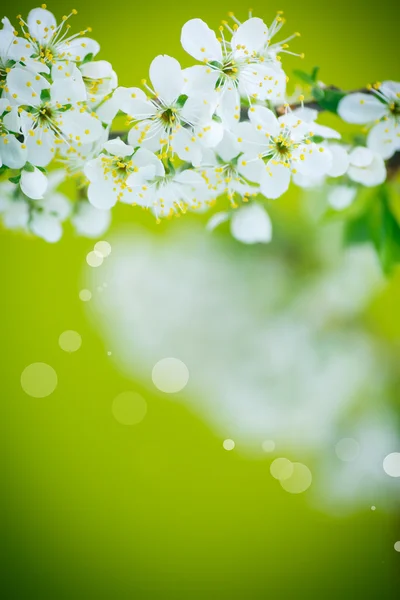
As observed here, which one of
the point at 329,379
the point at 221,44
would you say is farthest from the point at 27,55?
the point at 329,379

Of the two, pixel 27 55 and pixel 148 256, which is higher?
pixel 148 256

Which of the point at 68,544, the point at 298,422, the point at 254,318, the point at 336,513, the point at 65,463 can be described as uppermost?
the point at 254,318

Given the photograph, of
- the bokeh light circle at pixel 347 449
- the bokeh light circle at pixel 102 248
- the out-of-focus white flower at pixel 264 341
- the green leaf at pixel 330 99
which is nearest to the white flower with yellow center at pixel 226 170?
the green leaf at pixel 330 99

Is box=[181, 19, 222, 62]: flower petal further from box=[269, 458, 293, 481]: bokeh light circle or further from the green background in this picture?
box=[269, 458, 293, 481]: bokeh light circle

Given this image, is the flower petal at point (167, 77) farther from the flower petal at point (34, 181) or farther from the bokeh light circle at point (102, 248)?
the bokeh light circle at point (102, 248)

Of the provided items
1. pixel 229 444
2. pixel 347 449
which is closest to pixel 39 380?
pixel 229 444

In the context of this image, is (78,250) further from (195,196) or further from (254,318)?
(195,196)
